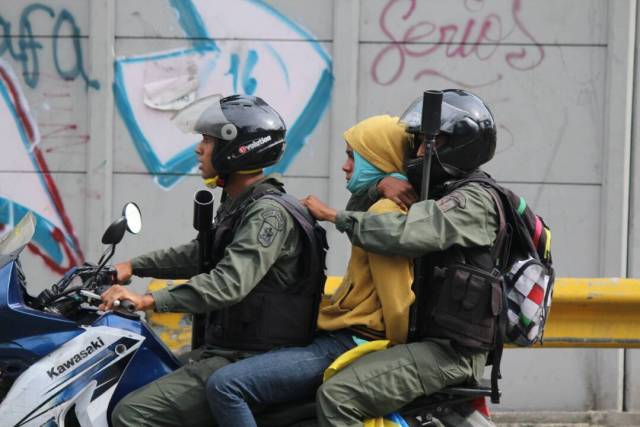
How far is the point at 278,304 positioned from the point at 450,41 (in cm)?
366

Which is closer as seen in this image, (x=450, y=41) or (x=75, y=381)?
(x=75, y=381)

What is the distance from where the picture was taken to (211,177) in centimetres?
434

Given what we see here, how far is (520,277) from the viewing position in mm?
4105

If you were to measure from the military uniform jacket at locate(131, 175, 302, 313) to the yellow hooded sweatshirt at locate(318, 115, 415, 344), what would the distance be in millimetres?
212

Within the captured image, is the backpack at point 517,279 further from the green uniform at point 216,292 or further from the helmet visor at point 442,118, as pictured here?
the green uniform at point 216,292

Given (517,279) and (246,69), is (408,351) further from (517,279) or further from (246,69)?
(246,69)

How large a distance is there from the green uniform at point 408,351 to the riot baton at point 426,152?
75 mm

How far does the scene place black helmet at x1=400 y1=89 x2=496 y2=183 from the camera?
415 cm

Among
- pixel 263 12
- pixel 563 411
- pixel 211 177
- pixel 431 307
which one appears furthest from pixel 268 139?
pixel 563 411

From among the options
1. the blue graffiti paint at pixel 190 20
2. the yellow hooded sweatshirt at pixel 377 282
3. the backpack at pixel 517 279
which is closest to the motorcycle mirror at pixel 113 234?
the yellow hooded sweatshirt at pixel 377 282

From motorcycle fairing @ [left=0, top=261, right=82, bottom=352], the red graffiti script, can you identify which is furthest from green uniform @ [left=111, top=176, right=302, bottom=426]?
the red graffiti script

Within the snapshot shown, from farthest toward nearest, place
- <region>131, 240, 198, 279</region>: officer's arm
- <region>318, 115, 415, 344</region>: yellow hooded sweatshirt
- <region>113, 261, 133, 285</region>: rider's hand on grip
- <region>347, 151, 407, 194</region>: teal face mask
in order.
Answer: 1. <region>131, 240, 198, 279</region>: officer's arm
2. <region>113, 261, 133, 285</region>: rider's hand on grip
3. <region>347, 151, 407, 194</region>: teal face mask
4. <region>318, 115, 415, 344</region>: yellow hooded sweatshirt

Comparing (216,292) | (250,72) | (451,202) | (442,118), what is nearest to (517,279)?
(451,202)

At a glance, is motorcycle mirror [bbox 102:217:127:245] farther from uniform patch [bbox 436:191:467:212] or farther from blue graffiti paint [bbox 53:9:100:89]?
blue graffiti paint [bbox 53:9:100:89]
